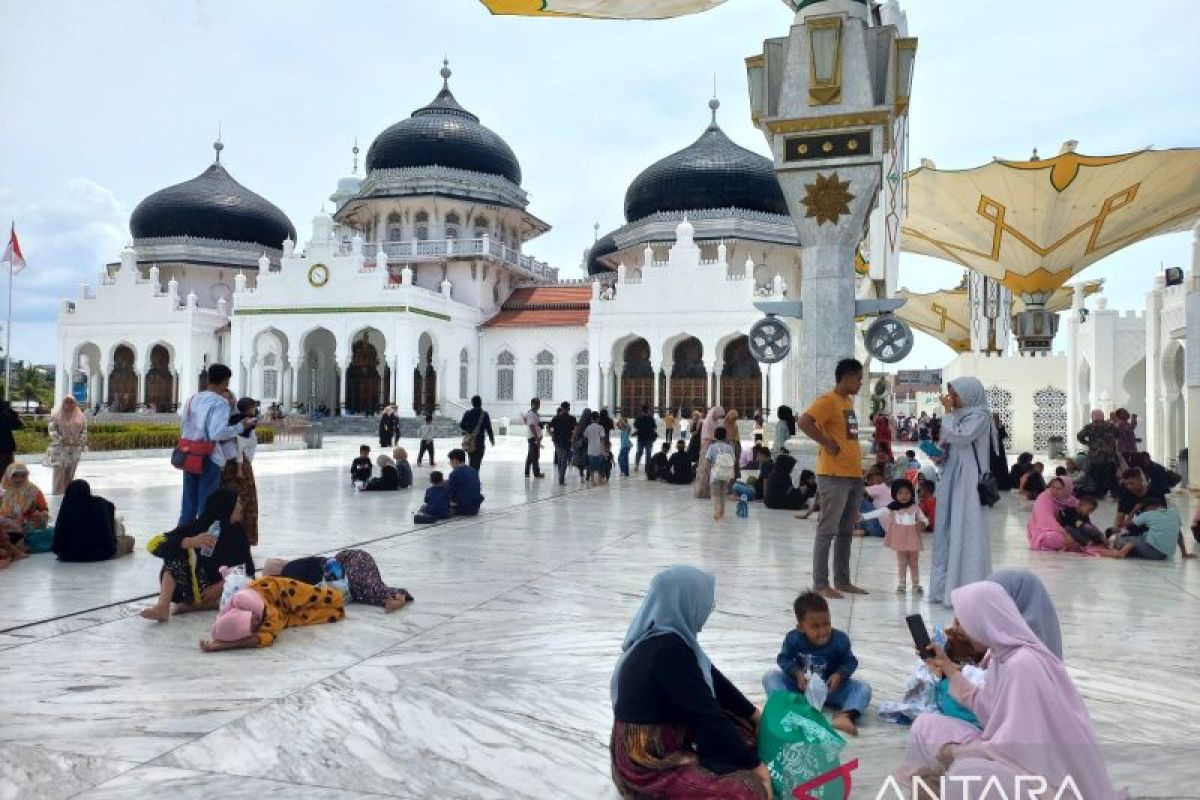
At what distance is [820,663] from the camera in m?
3.33

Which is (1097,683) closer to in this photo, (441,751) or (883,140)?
(441,751)

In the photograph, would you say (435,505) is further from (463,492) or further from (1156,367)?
(1156,367)

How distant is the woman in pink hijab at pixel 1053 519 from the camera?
A: 7.34 metres

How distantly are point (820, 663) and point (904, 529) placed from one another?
2.40m

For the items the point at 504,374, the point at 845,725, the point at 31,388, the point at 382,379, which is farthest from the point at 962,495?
the point at 31,388

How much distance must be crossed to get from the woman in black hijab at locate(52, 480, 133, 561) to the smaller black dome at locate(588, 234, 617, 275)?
3363 centimetres

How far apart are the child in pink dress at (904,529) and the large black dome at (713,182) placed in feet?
102

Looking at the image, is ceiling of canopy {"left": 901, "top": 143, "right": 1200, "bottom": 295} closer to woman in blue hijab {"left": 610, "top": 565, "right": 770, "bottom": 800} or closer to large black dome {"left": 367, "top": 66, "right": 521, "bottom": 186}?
large black dome {"left": 367, "top": 66, "right": 521, "bottom": 186}

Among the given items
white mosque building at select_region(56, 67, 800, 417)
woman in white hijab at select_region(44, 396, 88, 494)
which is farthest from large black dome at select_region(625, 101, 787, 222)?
woman in white hijab at select_region(44, 396, 88, 494)

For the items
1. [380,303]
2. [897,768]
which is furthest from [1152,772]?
[380,303]

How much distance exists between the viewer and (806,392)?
1090cm

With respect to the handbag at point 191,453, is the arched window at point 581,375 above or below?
above

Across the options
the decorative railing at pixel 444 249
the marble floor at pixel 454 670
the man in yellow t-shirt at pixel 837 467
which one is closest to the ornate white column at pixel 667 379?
the decorative railing at pixel 444 249

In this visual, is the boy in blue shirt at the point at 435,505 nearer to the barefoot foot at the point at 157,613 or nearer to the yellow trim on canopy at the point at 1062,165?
the barefoot foot at the point at 157,613
